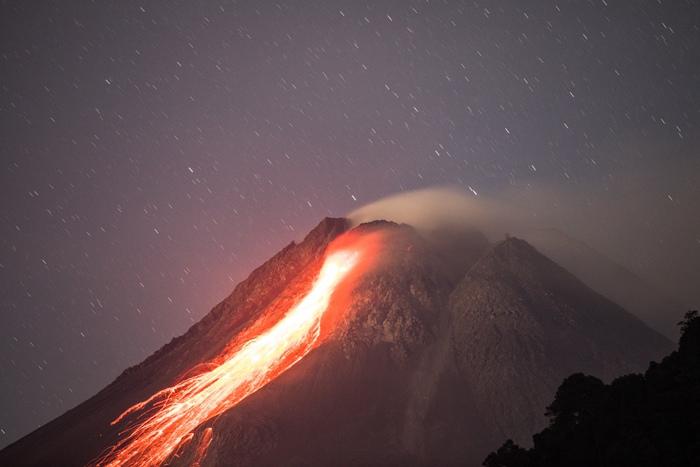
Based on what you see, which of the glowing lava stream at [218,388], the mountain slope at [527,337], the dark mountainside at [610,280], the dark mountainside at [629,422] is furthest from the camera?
the dark mountainside at [610,280]

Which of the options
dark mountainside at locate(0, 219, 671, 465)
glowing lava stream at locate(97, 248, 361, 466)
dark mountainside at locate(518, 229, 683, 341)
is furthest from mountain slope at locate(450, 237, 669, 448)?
dark mountainside at locate(518, 229, 683, 341)

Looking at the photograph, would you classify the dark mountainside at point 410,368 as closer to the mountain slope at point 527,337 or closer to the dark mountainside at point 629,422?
the mountain slope at point 527,337

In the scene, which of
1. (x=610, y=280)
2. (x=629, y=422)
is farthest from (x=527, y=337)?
(x=610, y=280)

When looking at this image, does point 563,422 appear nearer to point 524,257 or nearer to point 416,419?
point 416,419

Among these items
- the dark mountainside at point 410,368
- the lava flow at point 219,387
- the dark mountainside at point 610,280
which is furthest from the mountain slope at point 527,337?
the dark mountainside at point 610,280

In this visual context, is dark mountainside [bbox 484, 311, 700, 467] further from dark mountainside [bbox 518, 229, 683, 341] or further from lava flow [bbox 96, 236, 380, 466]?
dark mountainside [bbox 518, 229, 683, 341]

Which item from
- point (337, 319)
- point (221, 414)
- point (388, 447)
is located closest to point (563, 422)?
point (388, 447)
